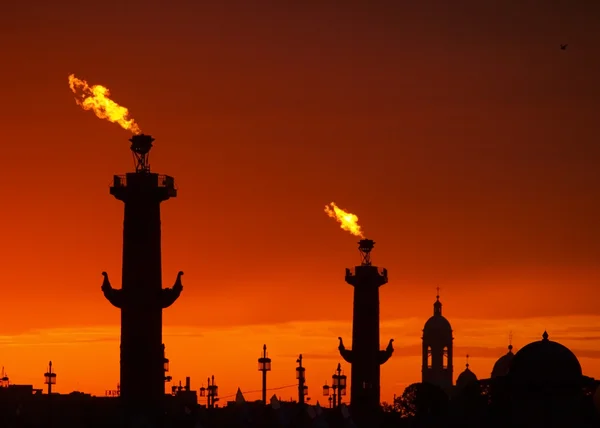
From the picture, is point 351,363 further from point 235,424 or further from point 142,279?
point 142,279

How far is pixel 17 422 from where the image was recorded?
113m

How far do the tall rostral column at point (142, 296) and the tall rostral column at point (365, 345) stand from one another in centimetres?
3601

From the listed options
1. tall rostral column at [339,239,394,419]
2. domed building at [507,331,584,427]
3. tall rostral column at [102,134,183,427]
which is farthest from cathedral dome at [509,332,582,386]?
tall rostral column at [102,134,183,427]

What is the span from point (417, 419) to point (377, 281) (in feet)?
36.0

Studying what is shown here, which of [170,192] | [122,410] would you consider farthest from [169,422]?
[170,192]

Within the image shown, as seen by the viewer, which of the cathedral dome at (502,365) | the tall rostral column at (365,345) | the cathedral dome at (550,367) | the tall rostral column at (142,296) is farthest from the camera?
the cathedral dome at (502,365)

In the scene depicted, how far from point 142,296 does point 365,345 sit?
37907 mm

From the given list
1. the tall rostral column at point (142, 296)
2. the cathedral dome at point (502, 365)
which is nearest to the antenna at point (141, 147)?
the tall rostral column at point (142, 296)

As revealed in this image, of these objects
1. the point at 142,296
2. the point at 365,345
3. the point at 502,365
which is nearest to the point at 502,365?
the point at 502,365

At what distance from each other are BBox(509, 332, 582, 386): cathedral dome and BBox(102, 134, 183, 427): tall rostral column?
35.8 m

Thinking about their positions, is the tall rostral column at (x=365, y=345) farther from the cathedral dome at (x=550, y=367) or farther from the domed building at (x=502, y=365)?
the domed building at (x=502, y=365)

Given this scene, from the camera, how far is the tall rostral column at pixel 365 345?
12962 cm

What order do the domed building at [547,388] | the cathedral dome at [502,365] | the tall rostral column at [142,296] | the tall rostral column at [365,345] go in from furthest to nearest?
the cathedral dome at [502,365]
the tall rostral column at [365,345]
the domed building at [547,388]
the tall rostral column at [142,296]

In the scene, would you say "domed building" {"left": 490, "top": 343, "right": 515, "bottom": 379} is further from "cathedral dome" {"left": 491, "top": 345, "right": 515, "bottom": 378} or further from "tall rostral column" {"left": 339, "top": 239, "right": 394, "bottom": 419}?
"tall rostral column" {"left": 339, "top": 239, "right": 394, "bottom": 419}
